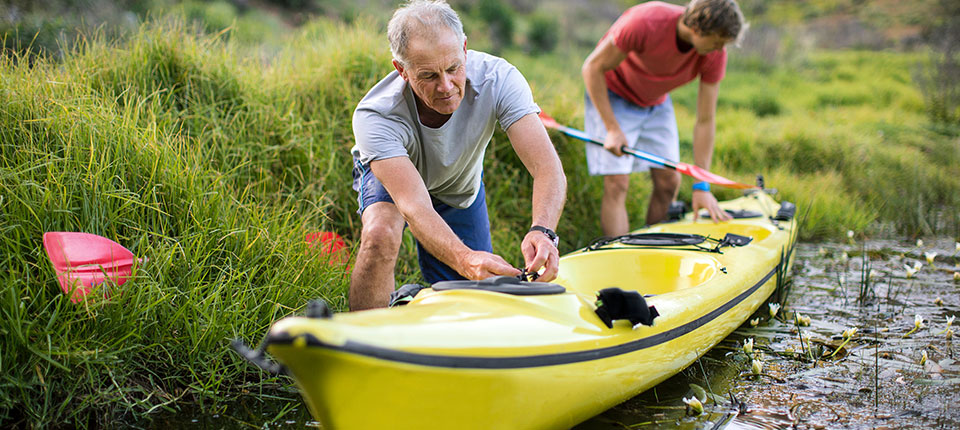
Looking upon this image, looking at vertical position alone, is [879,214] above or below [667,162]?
below

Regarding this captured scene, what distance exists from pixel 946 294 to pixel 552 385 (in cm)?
300

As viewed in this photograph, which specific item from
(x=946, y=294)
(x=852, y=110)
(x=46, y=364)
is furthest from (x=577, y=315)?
(x=852, y=110)

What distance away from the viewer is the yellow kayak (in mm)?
1480

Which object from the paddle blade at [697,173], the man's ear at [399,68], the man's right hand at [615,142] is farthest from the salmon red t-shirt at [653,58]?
the man's ear at [399,68]

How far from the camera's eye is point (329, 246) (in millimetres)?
3164

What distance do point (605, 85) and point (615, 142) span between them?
35cm

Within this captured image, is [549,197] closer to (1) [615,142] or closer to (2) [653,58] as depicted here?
(1) [615,142]

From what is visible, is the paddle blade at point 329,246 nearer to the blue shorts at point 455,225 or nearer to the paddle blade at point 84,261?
the blue shorts at point 455,225

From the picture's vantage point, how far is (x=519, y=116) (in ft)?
8.13

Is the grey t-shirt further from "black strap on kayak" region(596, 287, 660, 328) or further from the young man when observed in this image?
the young man

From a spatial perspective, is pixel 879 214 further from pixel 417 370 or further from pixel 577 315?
pixel 417 370

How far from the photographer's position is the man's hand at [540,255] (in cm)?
220

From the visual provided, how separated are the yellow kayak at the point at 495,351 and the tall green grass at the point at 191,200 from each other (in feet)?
2.23

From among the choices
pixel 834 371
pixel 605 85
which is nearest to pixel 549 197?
pixel 834 371
